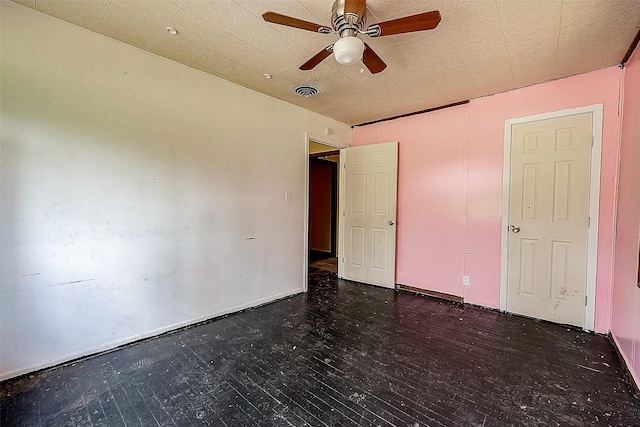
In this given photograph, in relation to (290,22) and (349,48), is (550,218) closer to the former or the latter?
(349,48)

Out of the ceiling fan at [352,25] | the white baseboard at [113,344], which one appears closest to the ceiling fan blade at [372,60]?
the ceiling fan at [352,25]

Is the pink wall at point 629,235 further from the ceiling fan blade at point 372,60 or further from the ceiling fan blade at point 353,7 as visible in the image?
the ceiling fan blade at point 353,7

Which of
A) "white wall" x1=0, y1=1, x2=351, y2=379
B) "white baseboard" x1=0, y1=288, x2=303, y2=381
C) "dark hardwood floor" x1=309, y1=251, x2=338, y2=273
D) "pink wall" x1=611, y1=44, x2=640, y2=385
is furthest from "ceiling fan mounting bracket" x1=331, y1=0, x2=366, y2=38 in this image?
"dark hardwood floor" x1=309, y1=251, x2=338, y2=273

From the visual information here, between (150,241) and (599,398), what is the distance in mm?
3492

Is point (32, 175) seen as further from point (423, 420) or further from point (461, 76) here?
point (461, 76)

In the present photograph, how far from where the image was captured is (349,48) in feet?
5.74

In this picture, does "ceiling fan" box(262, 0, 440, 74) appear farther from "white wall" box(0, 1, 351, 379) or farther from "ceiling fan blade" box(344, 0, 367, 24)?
"white wall" box(0, 1, 351, 379)

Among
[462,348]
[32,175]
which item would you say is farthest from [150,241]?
[462,348]

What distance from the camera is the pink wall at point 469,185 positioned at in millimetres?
2609

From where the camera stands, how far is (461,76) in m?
2.77

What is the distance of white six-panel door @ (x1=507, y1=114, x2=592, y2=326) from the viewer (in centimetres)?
272

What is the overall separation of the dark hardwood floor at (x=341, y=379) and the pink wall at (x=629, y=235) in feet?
0.75

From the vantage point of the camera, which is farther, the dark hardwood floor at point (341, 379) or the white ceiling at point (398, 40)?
the white ceiling at point (398, 40)

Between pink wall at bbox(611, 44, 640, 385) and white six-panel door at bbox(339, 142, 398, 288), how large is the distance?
86.6 inches
